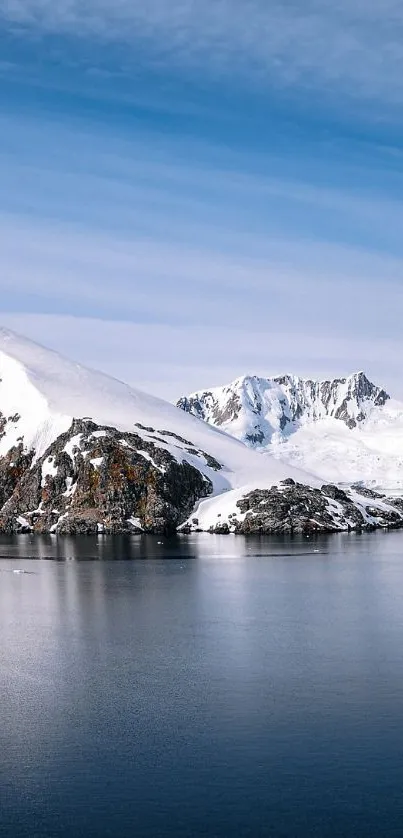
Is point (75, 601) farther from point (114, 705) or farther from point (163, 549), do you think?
point (163, 549)

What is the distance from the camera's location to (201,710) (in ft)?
161

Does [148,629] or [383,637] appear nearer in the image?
[383,637]

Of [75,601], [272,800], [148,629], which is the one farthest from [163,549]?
[272,800]

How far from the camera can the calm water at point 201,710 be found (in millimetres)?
34969

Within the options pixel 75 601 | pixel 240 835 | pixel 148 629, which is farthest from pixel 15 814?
pixel 75 601

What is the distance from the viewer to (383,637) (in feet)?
230

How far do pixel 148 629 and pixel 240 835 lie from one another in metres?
43.4

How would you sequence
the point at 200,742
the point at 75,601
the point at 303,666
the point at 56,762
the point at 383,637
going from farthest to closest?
the point at 75,601 → the point at 383,637 → the point at 303,666 → the point at 200,742 → the point at 56,762

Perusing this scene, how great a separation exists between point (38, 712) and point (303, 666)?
1954 centimetres

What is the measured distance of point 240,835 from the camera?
32.7 metres

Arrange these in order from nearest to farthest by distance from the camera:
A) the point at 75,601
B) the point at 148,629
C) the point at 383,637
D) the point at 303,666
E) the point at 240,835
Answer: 1. the point at 240,835
2. the point at 303,666
3. the point at 383,637
4. the point at 148,629
5. the point at 75,601

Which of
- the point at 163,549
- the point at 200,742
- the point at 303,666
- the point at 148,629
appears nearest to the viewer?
the point at 200,742

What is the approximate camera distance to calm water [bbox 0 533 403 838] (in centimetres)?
3497

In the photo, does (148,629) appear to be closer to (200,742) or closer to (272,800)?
(200,742)
